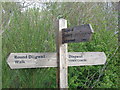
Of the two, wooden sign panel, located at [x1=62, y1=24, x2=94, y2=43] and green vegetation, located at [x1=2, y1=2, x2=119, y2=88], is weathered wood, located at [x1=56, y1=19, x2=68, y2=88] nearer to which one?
wooden sign panel, located at [x1=62, y1=24, x2=94, y2=43]

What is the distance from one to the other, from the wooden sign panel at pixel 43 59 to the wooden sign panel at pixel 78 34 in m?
0.25

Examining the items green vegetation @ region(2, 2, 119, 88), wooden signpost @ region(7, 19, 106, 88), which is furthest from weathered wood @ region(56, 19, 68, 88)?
green vegetation @ region(2, 2, 119, 88)

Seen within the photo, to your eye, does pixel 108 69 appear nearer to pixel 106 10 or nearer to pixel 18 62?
pixel 106 10

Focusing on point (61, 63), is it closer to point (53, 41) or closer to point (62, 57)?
point (62, 57)

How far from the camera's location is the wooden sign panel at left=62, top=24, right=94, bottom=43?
2.81 m

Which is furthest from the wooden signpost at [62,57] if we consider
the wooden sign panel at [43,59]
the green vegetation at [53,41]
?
the green vegetation at [53,41]

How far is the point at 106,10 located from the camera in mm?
5867

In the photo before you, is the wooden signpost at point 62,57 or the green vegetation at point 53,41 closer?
the wooden signpost at point 62,57

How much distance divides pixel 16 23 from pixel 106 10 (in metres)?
2.69

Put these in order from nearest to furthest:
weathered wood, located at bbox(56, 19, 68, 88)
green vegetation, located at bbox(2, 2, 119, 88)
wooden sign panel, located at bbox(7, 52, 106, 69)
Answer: wooden sign panel, located at bbox(7, 52, 106, 69), weathered wood, located at bbox(56, 19, 68, 88), green vegetation, located at bbox(2, 2, 119, 88)

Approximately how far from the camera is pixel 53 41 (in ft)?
13.8

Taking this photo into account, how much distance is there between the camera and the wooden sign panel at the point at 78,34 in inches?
111

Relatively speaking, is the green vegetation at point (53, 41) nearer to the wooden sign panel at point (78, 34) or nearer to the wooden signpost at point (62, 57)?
the wooden signpost at point (62, 57)

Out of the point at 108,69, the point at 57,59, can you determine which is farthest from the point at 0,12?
the point at 108,69
